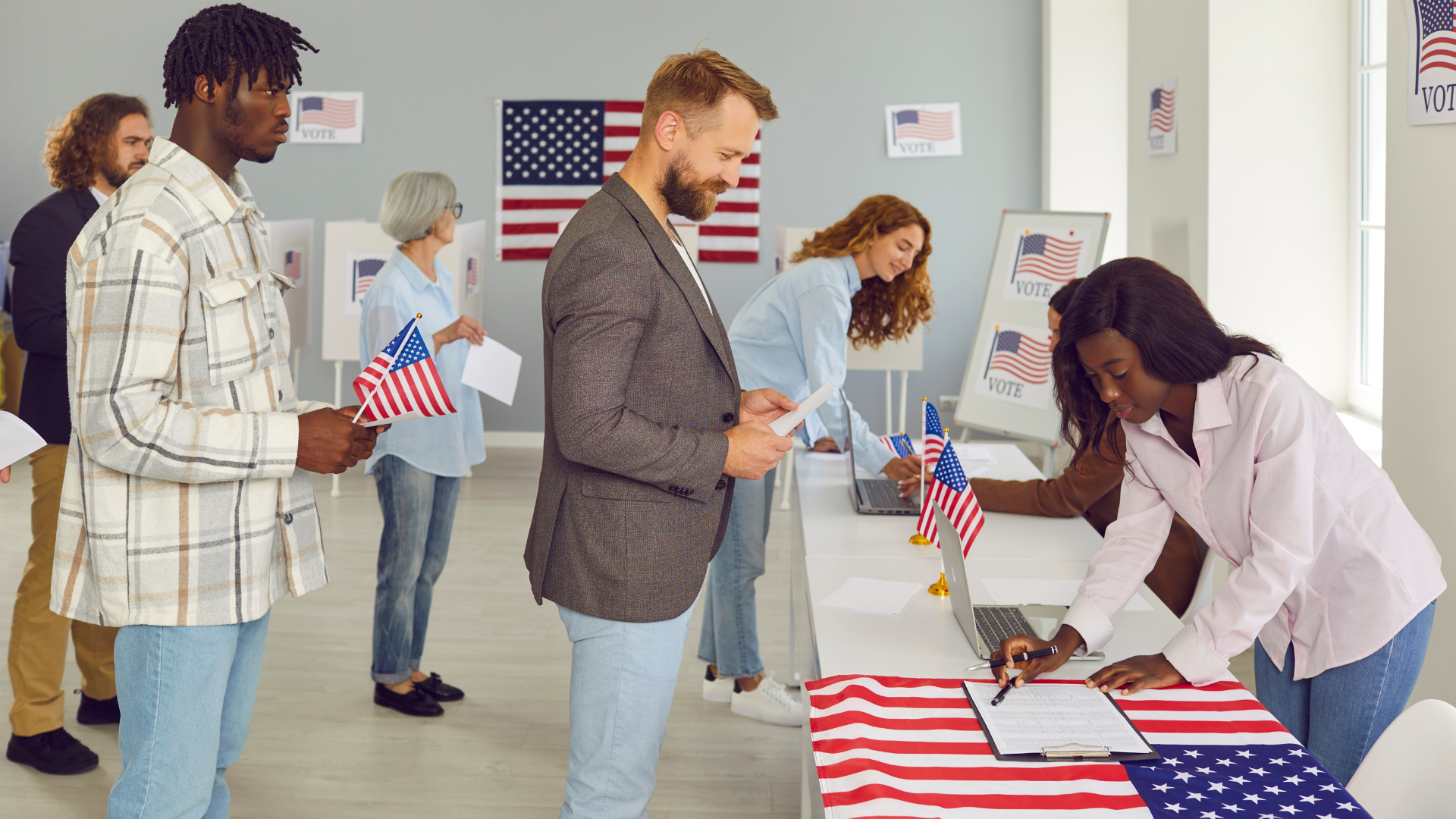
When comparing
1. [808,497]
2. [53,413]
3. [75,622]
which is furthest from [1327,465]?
[75,622]

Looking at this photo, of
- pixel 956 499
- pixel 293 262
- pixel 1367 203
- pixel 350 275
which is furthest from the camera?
pixel 293 262

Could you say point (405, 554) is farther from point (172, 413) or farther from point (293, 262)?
point (293, 262)

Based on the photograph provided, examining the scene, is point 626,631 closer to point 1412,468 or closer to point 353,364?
point 1412,468

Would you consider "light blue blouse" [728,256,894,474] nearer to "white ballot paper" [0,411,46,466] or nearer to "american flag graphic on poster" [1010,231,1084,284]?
"american flag graphic on poster" [1010,231,1084,284]

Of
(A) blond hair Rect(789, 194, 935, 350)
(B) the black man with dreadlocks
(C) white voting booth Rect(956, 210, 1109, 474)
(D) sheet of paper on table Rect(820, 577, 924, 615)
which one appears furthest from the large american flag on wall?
(B) the black man with dreadlocks

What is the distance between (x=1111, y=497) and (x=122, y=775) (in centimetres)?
218

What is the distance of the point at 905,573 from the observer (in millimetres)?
2297

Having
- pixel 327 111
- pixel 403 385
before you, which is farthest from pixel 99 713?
pixel 327 111

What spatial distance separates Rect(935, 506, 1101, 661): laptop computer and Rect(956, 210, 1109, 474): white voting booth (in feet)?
8.48

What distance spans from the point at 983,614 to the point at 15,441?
156 centimetres

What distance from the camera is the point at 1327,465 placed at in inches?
67.5

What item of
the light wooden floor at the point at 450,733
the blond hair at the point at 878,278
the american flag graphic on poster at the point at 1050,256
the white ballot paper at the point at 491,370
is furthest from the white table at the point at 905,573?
the american flag graphic on poster at the point at 1050,256

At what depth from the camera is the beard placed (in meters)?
1.67

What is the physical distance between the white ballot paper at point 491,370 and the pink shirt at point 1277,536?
6.78ft
